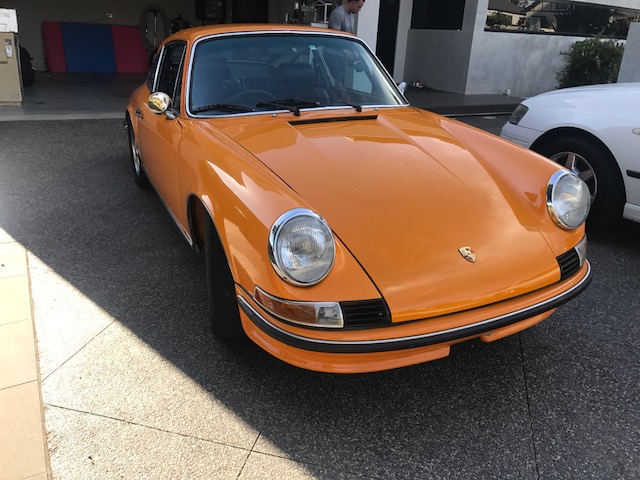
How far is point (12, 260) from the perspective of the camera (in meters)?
3.54

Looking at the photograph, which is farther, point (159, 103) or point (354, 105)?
point (354, 105)

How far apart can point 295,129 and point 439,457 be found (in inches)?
71.4

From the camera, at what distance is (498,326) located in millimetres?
2121

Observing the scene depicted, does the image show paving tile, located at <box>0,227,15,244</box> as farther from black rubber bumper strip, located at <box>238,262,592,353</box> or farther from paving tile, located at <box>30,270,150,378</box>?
black rubber bumper strip, located at <box>238,262,592,353</box>

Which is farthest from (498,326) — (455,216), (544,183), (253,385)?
(253,385)

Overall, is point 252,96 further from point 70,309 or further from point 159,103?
point 70,309

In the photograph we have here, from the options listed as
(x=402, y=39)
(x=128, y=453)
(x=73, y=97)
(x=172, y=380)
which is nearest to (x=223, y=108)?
(x=172, y=380)

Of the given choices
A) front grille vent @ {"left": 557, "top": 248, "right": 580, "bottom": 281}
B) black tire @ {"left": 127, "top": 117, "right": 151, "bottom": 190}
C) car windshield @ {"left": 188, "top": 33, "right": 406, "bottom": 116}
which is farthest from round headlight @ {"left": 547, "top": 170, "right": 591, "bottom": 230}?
black tire @ {"left": 127, "top": 117, "right": 151, "bottom": 190}

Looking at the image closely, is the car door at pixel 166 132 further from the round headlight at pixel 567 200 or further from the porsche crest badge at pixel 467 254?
the round headlight at pixel 567 200

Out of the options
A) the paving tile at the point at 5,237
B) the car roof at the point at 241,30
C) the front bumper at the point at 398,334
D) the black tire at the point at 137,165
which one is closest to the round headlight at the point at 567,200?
the front bumper at the point at 398,334

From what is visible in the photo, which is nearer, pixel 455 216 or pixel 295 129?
pixel 455 216

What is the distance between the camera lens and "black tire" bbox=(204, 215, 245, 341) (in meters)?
2.48

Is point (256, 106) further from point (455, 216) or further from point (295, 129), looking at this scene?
point (455, 216)

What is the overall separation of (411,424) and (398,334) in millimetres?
513
